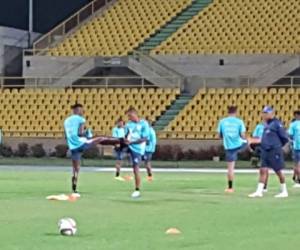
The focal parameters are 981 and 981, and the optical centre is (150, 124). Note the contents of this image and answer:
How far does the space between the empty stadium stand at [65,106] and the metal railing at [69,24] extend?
12.8ft

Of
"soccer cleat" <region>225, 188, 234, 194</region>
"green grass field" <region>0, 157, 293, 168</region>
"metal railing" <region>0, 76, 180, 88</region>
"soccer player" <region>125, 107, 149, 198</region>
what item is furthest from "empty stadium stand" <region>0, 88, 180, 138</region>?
"soccer player" <region>125, 107, 149, 198</region>

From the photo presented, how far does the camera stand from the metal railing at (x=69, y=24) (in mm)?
53719

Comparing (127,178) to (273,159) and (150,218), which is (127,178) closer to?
(273,159)

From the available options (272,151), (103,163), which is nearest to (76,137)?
(272,151)

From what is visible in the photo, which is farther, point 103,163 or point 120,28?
point 120,28

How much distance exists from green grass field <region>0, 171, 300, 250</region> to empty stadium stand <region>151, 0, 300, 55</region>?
23182 millimetres

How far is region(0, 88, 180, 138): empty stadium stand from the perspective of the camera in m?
47.9

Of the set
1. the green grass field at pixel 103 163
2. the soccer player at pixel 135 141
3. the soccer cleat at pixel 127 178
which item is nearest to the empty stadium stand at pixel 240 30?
the green grass field at pixel 103 163

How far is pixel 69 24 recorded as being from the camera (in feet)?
182

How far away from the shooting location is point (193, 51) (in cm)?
5041

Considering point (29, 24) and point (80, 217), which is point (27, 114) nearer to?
point (29, 24)

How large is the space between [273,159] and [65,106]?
27.5m

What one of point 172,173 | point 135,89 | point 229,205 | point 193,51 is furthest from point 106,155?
point 229,205

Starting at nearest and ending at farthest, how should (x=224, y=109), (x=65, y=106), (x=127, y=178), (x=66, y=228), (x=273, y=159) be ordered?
1. (x=66, y=228)
2. (x=273, y=159)
3. (x=127, y=178)
4. (x=224, y=109)
5. (x=65, y=106)
